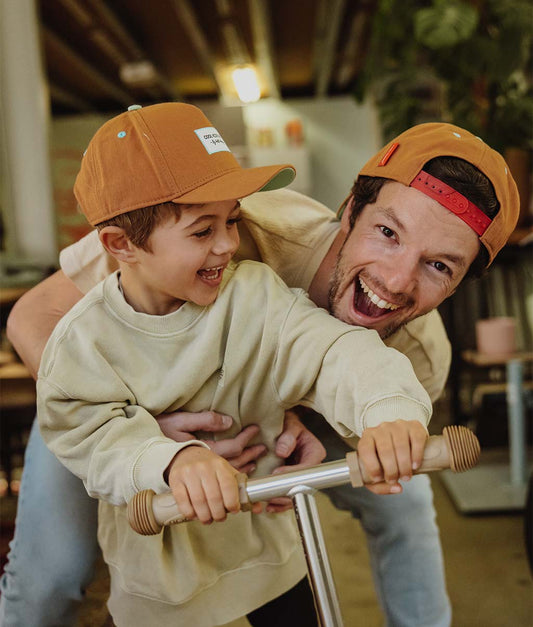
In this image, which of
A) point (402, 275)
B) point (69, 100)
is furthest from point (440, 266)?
point (69, 100)

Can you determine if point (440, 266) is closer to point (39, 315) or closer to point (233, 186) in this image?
point (233, 186)

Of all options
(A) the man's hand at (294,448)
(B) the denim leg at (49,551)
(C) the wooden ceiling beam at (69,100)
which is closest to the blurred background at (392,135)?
(A) the man's hand at (294,448)

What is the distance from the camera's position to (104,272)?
981 mm

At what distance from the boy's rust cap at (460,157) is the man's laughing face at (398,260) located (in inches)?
0.7

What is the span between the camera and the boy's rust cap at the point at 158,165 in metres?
0.73

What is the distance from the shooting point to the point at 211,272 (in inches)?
30.7

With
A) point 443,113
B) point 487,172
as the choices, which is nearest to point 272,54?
point 443,113

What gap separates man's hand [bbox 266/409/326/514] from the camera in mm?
870

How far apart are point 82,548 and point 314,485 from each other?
0.57 meters

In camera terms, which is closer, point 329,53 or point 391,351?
point 391,351

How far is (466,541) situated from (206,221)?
1.11m

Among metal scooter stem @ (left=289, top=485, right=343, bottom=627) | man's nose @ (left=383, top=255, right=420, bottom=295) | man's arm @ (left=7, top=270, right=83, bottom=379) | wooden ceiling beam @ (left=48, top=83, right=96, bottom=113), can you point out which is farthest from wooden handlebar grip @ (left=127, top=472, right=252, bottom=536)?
wooden ceiling beam @ (left=48, top=83, right=96, bottom=113)

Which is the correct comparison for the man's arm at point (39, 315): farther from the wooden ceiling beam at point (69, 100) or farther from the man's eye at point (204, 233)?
the wooden ceiling beam at point (69, 100)

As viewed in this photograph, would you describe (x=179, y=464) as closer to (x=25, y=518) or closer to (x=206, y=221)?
(x=206, y=221)
